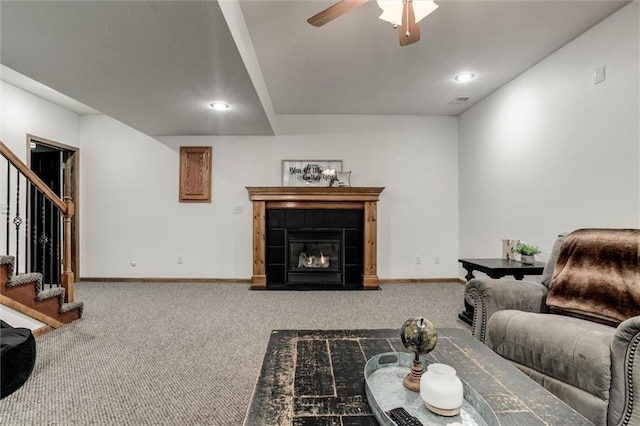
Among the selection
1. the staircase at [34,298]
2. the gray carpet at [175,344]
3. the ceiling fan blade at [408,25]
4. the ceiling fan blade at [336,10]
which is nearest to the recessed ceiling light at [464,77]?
the ceiling fan blade at [408,25]

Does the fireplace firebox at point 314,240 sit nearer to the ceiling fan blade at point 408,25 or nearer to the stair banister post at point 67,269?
the stair banister post at point 67,269

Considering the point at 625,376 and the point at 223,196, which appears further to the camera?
the point at 223,196

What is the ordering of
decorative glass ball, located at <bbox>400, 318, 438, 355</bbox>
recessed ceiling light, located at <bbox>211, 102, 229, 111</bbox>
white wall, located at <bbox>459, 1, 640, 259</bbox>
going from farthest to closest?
recessed ceiling light, located at <bbox>211, 102, 229, 111</bbox>
white wall, located at <bbox>459, 1, 640, 259</bbox>
decorative glass ball, located at <bbox>400, 318, 438, 355</bbox>

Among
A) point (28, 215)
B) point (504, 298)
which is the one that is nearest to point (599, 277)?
point (504, 298)

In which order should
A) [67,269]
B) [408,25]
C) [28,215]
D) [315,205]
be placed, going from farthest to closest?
[315,205] < [28,215] < [67,269] < [408,25]

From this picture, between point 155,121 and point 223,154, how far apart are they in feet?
3.42

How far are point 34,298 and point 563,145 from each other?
4.82 meters

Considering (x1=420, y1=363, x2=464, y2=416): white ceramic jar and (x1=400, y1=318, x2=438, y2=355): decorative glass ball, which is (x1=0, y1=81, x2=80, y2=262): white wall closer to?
(x1=400, y1=318, x2=438, y2=355): decorative glass ball

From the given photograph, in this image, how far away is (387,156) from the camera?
486 centimetres

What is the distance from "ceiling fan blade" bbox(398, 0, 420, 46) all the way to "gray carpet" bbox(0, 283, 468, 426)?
2305mm

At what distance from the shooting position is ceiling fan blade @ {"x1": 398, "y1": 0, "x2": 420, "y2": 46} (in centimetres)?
175

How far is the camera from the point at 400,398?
1.05 meters

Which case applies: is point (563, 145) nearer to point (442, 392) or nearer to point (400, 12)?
point (400, 12)

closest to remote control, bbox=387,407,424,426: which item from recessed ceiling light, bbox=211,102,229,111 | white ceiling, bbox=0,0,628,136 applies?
white ceiling, bbox=0,0,628,136
